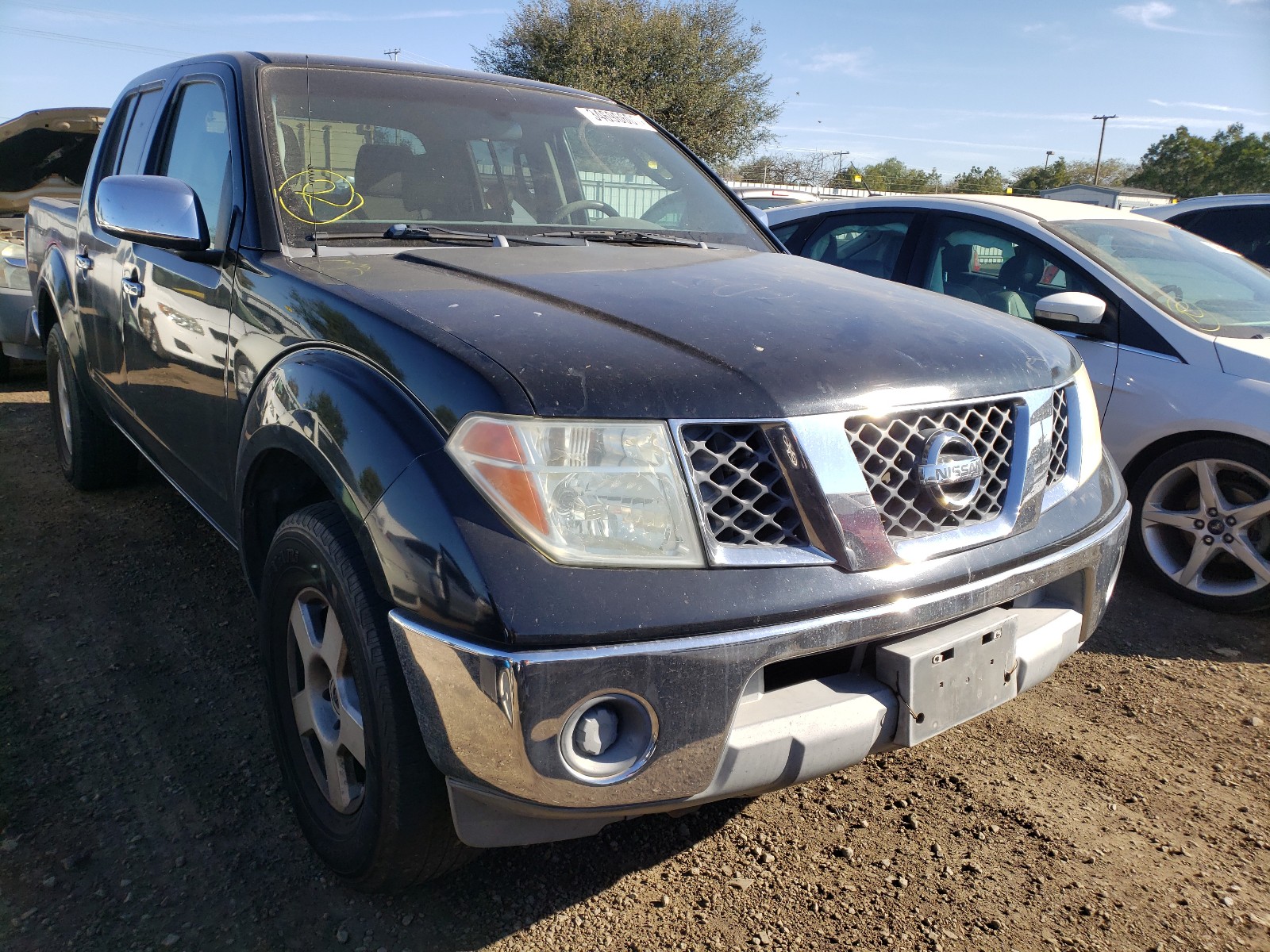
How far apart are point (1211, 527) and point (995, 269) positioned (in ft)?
5.07

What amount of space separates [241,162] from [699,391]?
63.7 inches

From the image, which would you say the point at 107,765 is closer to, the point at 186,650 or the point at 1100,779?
the point at 186,650

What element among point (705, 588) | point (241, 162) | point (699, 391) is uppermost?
point (241, 162)

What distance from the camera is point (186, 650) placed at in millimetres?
3098

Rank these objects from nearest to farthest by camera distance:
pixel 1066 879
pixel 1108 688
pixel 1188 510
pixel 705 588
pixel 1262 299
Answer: pixel 705 588 < pixel 1066 879 < pixel 1108 688 < pixel 1188 510 < pixel 1262 299

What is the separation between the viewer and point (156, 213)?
2463mm

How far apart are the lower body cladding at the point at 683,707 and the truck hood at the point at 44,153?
765 centimetres

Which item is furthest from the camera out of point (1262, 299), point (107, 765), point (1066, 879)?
point (1262, 299)

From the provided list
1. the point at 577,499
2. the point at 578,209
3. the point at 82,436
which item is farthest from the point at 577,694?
the point at 82,436

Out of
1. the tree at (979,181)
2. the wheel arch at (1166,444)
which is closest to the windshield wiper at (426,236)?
the wheel arch at (1166,444)

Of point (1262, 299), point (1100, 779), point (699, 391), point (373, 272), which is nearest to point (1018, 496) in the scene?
point (699, 391)

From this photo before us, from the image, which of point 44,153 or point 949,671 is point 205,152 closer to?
point 949,671

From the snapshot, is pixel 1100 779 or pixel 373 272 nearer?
pixel 373 272

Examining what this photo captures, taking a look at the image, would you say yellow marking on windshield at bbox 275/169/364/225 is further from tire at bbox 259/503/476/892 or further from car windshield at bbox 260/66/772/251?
tire at bbox 259/503/476/892
